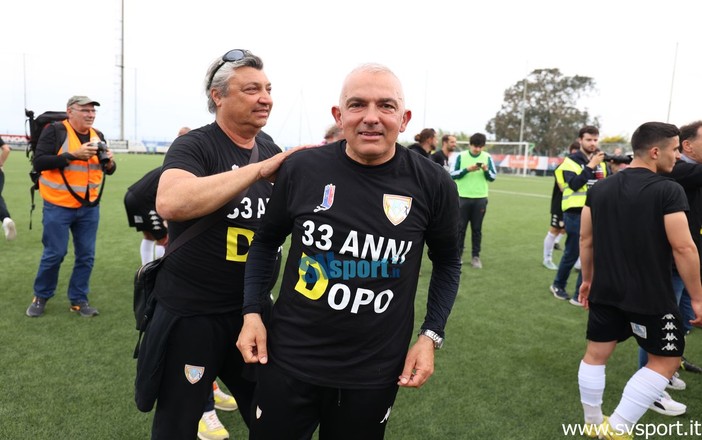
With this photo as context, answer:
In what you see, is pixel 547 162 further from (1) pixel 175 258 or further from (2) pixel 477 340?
(1) pixel 175 258

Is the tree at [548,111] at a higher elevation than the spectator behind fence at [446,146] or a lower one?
higher

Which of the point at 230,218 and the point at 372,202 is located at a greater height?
the point at 372,202

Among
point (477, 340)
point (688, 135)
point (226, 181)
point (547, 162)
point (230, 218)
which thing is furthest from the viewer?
point (547, 162)

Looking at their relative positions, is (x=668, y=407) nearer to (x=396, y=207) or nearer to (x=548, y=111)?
(x=396, y=207)

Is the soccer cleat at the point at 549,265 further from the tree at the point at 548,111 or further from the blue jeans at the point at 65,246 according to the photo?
the tree at the point at 548,111

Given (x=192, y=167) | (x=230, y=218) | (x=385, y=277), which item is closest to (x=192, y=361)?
(x=230, y=218)

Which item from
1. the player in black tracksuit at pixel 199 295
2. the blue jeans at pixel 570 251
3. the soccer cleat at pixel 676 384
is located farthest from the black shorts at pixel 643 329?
the blue jeans at pixel 570 251

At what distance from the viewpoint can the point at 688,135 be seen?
13.1 feet

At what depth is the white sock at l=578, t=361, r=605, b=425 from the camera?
11.0ft

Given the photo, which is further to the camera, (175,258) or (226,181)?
(175,258)

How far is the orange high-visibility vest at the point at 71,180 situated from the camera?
507 centimetres

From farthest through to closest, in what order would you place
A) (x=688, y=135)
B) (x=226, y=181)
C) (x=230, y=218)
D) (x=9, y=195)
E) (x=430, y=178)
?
(x=9, y=195), (x=688, y=135), (x=230, y=218), (x=430, y=178), (x=226, y=181)

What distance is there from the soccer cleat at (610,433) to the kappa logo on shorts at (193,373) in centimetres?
269

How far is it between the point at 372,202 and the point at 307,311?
0.48 meters
